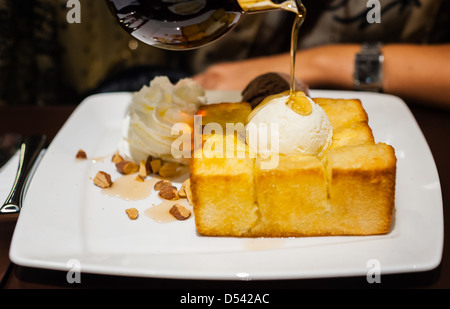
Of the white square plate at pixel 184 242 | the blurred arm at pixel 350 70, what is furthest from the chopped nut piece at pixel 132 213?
the blurred arm at pixel 350 70

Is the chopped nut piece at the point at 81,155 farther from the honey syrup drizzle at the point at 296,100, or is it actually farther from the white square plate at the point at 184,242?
the honey syrup drizzle at the point at 296,100

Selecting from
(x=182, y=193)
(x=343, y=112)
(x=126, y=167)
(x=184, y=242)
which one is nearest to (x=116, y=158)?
(x=126, y=167)

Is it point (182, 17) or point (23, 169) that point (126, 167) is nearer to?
point (23, 169)

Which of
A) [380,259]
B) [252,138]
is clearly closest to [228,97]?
[252,138]

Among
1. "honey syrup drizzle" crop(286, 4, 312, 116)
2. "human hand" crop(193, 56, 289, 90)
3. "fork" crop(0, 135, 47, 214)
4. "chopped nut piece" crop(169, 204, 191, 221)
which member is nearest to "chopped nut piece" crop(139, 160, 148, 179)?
"chopped nut piece" crop(169, 204, 191, 221)

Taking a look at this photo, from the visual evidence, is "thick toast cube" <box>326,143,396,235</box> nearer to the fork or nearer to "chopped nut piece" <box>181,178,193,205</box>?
"chopped nut piece" <box>181,178,193,205</box>

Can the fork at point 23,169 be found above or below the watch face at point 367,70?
below
